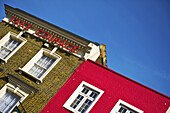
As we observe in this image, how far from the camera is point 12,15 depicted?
20.9 metres

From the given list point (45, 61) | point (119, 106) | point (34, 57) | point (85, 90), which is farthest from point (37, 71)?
point (119, 106)

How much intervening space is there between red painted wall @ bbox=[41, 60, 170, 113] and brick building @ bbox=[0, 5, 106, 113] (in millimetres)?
590

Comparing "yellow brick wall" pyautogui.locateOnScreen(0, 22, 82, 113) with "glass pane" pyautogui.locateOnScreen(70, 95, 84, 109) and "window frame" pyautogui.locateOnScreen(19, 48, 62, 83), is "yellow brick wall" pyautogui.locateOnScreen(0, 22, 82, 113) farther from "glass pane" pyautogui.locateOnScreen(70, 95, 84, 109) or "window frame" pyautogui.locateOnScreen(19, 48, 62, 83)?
"glass pane" pyautogui.locateOnScreen(70, 95, 84, 109)

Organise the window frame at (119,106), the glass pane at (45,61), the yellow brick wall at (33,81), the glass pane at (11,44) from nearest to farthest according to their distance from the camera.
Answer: the window frame at (119,106), the yellow brick wall at (33,81), the glass pane at (45,61), the glass pane at (11,44)

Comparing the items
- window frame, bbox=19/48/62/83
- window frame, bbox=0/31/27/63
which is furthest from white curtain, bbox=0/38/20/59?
window frame, bbox=19/48/62/83

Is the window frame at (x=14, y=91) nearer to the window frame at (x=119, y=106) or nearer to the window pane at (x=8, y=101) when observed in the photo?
the window pane at (x=8, y=101)

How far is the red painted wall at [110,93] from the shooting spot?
1494cm

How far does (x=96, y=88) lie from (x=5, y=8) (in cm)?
1210

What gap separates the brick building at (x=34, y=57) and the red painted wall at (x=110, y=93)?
1.93ft

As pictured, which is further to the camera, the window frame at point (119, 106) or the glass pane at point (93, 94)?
the glass pane at point (93, 94)

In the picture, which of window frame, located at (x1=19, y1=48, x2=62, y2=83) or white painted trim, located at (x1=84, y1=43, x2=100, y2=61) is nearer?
window frame, located at (x1=19, y1=48, x2=62, y2=83)

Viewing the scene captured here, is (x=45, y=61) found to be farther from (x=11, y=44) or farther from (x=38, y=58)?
(x=11, y=44)

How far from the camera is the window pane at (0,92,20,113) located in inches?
605

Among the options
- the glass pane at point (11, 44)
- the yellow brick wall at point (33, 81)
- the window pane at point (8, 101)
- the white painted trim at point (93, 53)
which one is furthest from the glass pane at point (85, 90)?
the glass pane at point (11, 44)
